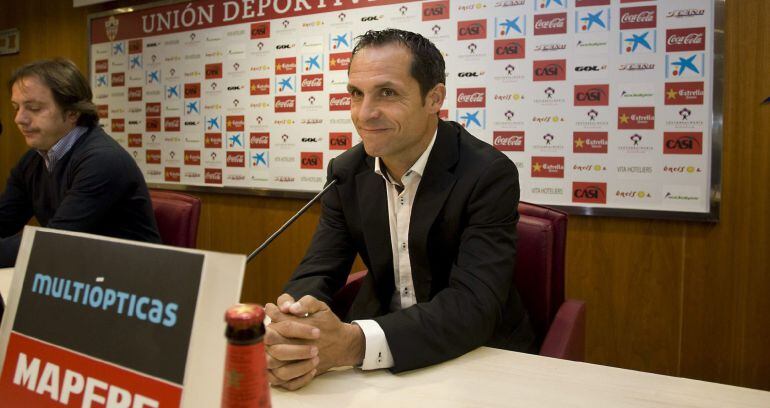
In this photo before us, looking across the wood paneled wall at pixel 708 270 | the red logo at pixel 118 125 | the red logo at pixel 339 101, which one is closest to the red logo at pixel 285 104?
the red logo at pixel 339 101

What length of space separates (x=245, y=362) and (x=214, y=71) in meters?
3.31

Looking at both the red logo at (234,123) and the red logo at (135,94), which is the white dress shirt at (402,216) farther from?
the red logo at (135,94)

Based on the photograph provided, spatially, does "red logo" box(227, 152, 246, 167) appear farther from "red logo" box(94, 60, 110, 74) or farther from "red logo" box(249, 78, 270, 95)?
"red logo" box(94, 60, 110, 74)

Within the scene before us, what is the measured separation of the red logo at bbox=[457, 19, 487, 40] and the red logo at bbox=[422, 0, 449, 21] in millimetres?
93

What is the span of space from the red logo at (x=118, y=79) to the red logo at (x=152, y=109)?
0.28 m

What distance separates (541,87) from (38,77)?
2064mm

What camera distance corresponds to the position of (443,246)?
1.38m

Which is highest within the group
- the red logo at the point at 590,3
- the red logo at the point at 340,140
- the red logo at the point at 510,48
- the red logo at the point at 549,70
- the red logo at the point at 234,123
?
the red logo at the point at 590,3

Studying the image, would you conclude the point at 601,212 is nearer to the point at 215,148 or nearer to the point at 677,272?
the point at 677,272

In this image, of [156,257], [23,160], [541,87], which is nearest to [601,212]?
[541,87]

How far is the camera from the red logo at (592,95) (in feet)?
7.89

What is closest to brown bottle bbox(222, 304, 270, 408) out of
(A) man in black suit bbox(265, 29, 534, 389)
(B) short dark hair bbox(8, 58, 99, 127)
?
(A) man in black suit bbox(265, 29, 534, 389)

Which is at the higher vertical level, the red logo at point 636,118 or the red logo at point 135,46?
the red logo at point 135,46

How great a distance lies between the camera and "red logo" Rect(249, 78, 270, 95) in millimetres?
3309
